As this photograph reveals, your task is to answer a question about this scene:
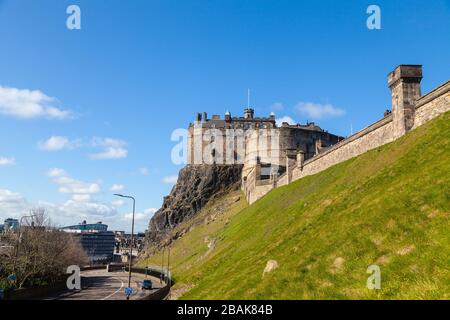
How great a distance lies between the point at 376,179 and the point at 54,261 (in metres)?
48.1

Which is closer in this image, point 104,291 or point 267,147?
point 104,291

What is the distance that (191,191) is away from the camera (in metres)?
123

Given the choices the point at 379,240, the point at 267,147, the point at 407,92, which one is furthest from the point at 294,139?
the point at 379,240

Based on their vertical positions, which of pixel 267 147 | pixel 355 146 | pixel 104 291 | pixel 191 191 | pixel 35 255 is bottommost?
pixel 104 291

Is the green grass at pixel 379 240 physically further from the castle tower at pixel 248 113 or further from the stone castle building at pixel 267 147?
the castle tower at pixel 248 113

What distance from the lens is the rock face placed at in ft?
388

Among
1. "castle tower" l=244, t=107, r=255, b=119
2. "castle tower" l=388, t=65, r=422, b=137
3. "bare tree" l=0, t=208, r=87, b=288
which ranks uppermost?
"castle tower" l=244, t=107, r=255, b=119

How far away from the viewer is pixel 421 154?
21.4 m

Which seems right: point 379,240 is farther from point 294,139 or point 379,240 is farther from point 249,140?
point 249,140

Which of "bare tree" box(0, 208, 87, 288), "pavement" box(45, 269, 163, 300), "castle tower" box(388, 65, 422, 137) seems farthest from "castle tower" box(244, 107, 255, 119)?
"castle tower" box(388, 65, 422, 137)

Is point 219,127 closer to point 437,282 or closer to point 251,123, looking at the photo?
point 251,123

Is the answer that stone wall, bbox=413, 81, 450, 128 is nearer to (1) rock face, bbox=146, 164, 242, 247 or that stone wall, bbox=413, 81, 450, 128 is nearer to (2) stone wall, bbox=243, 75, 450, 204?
(2) stone wall, bbox=243, 75, 450, 204

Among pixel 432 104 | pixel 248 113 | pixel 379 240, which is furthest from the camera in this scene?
pixel 248 113
